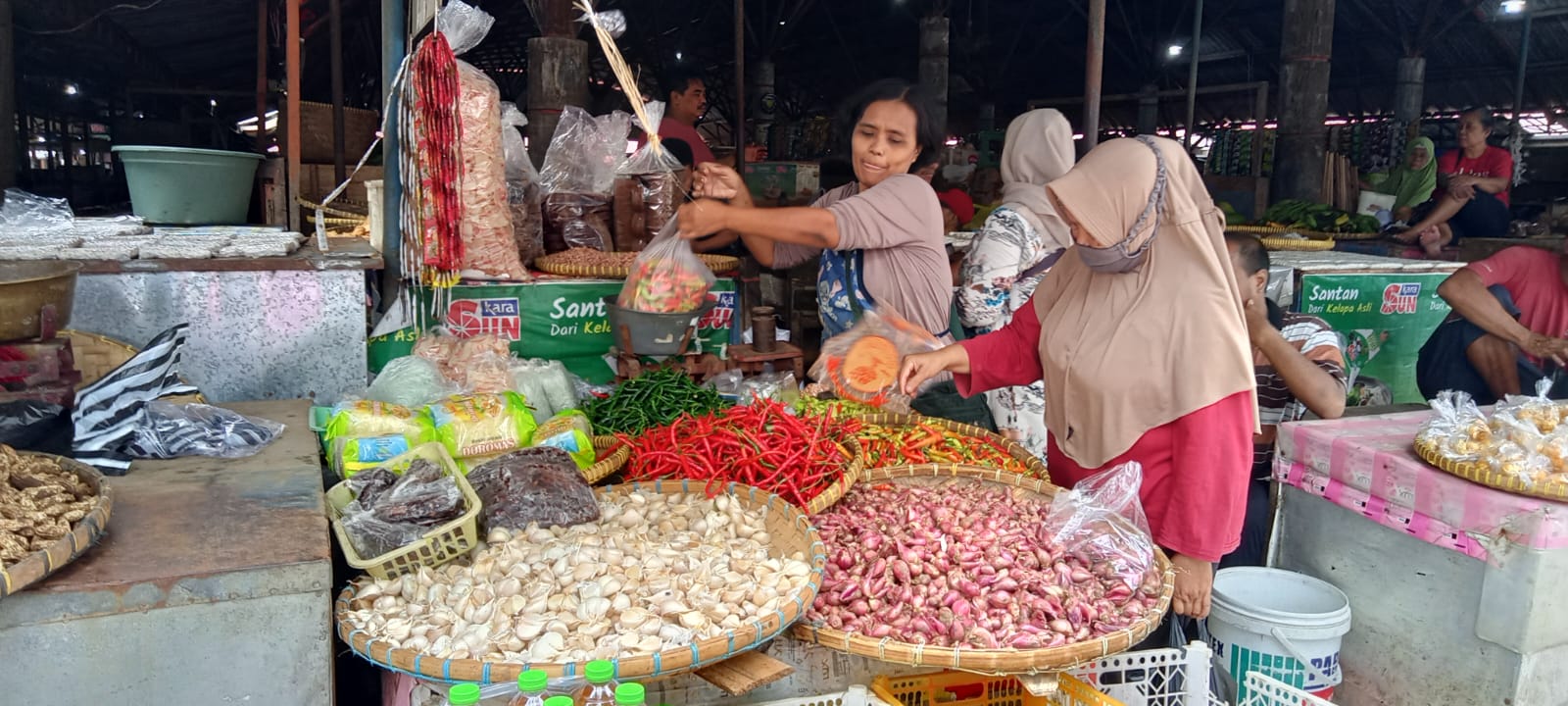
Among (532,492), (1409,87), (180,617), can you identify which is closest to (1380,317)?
(532,492)

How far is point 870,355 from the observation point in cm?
288

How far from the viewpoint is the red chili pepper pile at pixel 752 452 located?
2482 mm

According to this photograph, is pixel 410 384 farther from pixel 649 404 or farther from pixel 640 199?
pixel 640 199

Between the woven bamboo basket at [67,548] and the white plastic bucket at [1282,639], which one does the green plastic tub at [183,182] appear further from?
the white plastic bucket at [1282,639]

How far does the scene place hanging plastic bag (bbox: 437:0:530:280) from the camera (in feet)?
10.8

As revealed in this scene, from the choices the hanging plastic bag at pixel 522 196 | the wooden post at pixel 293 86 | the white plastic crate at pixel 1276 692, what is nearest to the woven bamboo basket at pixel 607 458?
the hanging plastic bag at pixel 522 196

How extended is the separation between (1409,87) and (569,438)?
11716mm

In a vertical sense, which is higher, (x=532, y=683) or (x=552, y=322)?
(x=552, y=322)

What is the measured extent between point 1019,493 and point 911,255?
100 cm

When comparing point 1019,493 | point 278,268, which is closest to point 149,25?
point 278,268

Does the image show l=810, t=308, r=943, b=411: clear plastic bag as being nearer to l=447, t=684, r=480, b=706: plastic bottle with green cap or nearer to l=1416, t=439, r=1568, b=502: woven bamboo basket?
l=1416, t=439, r=1568, b=502: woven bamboo basket

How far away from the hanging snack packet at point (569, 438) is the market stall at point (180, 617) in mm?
833

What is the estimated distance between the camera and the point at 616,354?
3.96m

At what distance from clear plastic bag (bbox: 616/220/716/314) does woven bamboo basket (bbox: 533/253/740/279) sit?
34cm
